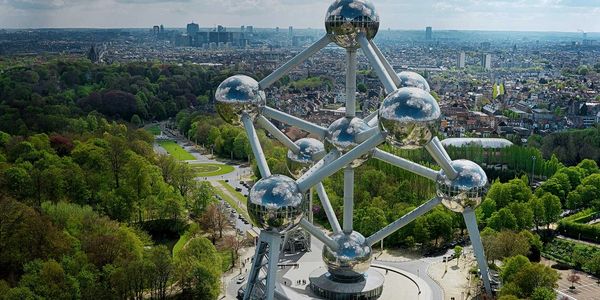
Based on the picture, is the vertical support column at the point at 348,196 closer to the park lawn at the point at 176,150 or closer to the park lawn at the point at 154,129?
the park lawn at the point at 176,150

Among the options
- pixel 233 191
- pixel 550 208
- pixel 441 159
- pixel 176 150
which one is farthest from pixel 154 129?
pixel 441 159

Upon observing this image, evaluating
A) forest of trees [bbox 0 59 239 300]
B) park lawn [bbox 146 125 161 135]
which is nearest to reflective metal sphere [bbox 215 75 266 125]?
forest of trees [bbox 0 59 239 300]

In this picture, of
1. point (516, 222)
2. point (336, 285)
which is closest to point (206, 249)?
point (336, 285)

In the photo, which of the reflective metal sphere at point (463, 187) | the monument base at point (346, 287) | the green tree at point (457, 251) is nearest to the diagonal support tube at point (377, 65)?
the reflective metal sphere at point (463, 187)

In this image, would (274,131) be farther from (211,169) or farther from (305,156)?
(211,169)

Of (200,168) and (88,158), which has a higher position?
(88,158)

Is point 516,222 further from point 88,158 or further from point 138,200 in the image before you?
point 88,158
